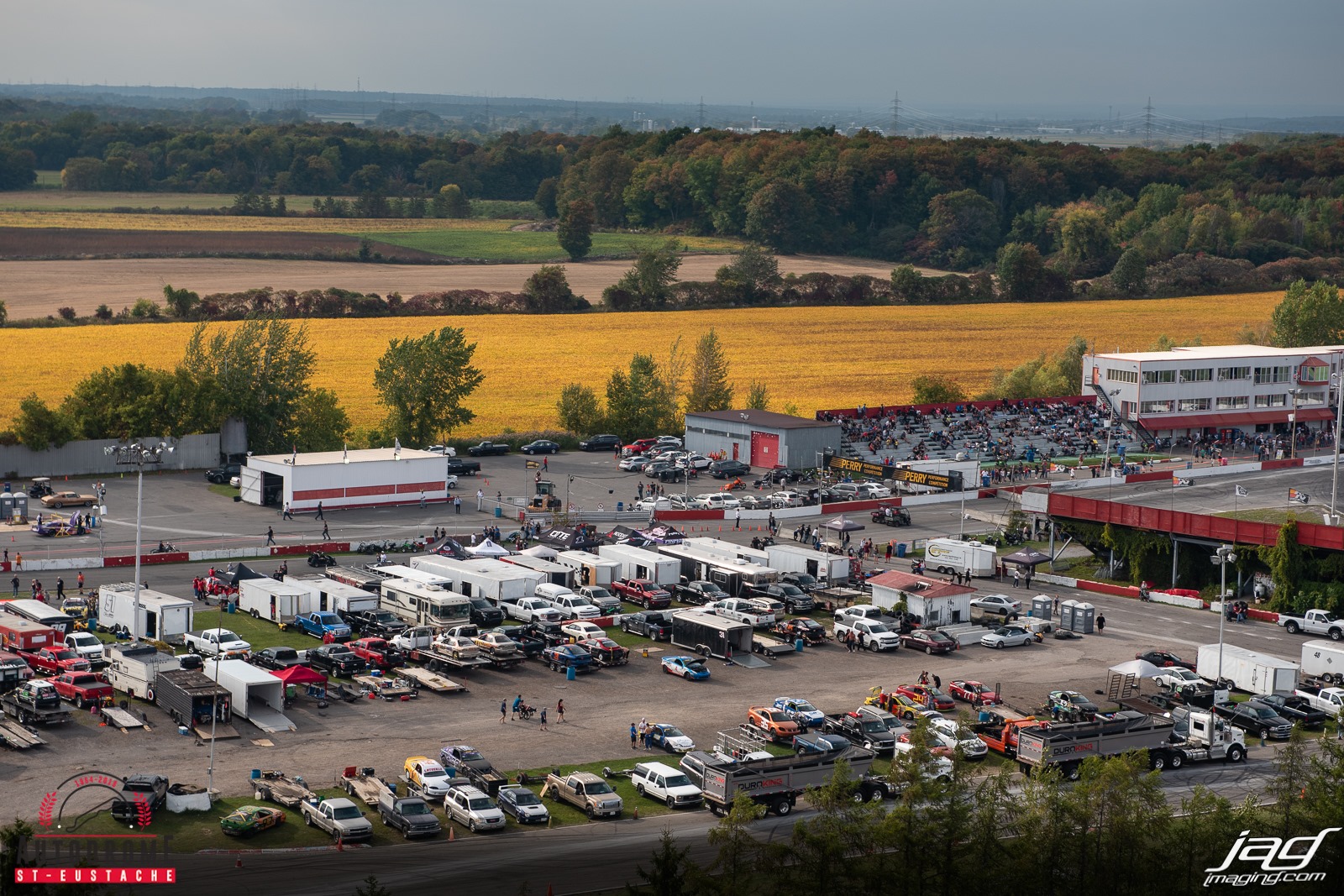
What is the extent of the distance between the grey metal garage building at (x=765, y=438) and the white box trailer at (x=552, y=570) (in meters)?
25.1

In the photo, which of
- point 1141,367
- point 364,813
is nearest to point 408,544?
point 364,813

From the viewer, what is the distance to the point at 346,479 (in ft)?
233

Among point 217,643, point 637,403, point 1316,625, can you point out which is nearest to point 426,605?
point 217,643

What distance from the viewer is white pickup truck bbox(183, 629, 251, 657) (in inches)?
1853

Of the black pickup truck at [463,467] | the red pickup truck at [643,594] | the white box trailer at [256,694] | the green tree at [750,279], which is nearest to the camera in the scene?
the white box trailer at [256,694]

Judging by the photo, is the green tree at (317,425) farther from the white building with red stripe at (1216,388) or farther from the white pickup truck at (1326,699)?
the white pickup truck at (1326,699)

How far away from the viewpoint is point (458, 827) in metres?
35.5

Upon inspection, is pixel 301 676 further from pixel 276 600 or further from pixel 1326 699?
pixel 1326 699

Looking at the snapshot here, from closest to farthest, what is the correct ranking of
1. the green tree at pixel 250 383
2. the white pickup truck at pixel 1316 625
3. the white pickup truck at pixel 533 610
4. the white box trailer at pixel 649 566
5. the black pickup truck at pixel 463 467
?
the white pickup truck at pixel 533 610 → the white pickup truck at pixel 1316 625 → the white box trailer at pixel 649 566 → the green tree at pixel 250 383 → the black pickup truck at pixel 463 467

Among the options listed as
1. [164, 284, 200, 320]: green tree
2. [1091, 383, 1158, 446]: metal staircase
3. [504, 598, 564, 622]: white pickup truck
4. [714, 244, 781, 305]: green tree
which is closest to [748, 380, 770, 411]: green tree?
[1091, 383, 1158, 446]: metal staircase

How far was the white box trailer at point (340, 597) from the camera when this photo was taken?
52469 millimetres

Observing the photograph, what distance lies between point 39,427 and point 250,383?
10.5m

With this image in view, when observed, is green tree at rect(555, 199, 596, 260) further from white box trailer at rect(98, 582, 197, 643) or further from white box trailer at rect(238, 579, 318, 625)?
white box trailer at rect(98, 582, 197, 643)

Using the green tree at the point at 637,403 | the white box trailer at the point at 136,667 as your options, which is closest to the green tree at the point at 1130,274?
the green tree at the point at 637,403
